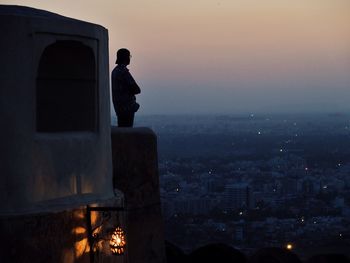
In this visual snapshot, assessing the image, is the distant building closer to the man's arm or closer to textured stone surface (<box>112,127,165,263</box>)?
textured stone surface (<box>112,127,165,263</box>)

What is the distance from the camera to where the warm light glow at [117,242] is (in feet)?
28.0

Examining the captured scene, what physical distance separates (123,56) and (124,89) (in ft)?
1.55

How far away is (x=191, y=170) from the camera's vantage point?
38.2m

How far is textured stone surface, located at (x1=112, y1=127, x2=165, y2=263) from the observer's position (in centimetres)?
1157

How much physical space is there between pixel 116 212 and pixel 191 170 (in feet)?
96.3

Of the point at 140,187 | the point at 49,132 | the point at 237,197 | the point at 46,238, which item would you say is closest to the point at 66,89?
the point at 49,132

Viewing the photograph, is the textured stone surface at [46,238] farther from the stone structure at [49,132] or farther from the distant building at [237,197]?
the distant building at [237,197]

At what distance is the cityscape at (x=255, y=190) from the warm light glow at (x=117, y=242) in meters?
8.72

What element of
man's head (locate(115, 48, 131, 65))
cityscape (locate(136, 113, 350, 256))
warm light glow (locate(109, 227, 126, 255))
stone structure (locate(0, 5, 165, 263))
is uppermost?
man's head (locate(115, 48, 131, 65))

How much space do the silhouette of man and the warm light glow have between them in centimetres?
332

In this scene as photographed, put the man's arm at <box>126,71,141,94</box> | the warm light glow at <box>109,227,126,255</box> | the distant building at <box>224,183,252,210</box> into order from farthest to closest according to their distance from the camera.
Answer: the distant building at <box>224,183,252,210</box>
the man's arm at <box>126,71,141,94</box>
the warm light glow at <box>109,227,126,255</box>

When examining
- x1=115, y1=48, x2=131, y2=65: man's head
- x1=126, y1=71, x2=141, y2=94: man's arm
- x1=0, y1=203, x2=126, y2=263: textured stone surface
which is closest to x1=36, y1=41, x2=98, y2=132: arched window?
x1=0, y1=203, x2=126, y2=263: textured stone surface

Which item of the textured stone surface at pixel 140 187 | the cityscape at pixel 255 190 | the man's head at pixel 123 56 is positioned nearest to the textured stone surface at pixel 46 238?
the textured stone surface at pixel 140 187

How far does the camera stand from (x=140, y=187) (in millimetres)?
11906
